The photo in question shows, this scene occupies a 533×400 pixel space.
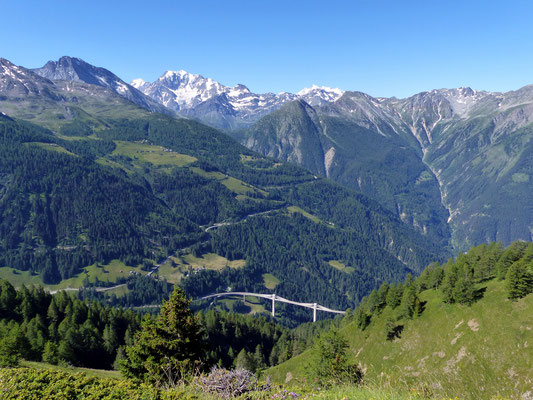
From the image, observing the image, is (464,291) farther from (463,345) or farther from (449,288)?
(463,345)

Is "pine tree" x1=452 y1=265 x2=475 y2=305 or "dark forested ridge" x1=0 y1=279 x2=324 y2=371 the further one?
"pine tree" x1=452 y1=265 x2=475 y2=305

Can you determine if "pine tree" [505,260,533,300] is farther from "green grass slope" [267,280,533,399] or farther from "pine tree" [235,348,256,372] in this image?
"pine tree" [235,348,256,372]

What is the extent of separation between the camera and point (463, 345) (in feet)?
216

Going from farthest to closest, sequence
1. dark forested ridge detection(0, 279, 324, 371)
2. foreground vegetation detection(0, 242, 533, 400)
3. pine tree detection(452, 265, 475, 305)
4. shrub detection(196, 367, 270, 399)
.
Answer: pine tree detection(452, 265, 475, 305) → dark forested ridge detection(0, 279, 324, 371) → foreground vegetation detection(0, 242, 533, 400) → shrub detection(196, 367, 270, 399)

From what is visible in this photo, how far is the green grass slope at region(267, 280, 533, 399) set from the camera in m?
54.4

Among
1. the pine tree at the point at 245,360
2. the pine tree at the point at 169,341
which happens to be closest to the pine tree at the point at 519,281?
the pine tree at the point at 169,341

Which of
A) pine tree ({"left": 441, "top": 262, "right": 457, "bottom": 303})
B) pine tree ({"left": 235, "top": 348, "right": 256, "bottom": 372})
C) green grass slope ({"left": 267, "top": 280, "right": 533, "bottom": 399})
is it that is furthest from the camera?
pine tree ({"left": 235, "top": 348, "right": 256, "bottom": 372})

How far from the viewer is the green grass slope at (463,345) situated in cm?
Answer: 5441

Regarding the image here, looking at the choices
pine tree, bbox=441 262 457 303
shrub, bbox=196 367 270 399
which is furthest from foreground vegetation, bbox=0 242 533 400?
pine tree, bbox=441 262 457 303

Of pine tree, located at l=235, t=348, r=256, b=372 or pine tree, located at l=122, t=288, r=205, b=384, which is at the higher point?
pine tree, located at l=122, t=288, r=205, b=384

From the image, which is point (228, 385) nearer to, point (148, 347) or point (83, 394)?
point (83, 394)

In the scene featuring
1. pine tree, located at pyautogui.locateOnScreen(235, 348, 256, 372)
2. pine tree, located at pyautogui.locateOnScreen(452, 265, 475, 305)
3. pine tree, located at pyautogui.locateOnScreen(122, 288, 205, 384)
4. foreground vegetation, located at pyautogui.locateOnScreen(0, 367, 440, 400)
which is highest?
foreground vegetation, located at pyautogui.locateOnScreen(0, 367, 440, 400)

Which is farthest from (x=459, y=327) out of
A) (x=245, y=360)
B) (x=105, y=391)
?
(x=105, y=391)

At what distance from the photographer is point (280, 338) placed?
126812mm
